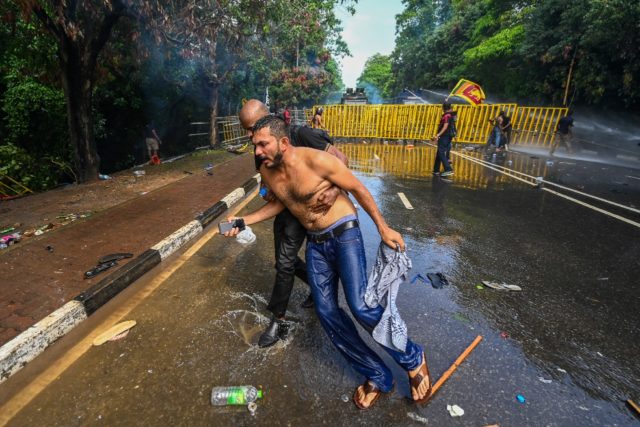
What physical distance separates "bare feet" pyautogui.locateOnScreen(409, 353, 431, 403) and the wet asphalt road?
7 cm

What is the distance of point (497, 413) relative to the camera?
7.06 ft

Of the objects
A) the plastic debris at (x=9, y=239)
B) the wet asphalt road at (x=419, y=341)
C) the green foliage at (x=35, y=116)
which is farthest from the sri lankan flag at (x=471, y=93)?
the plastic debris at (x=9, y=239)

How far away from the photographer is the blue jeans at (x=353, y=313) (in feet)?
7.15

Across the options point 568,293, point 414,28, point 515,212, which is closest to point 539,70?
point 515,212

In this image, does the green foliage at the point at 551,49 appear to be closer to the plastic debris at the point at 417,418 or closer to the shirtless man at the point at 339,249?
the shirtless man at the point at 339,249

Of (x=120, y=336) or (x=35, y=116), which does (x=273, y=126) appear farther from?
(x=35, y=116)

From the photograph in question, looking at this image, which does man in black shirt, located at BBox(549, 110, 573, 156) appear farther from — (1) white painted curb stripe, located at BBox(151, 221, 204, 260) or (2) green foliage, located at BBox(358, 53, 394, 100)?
(2) green foliage, located at BBox(358, 53, 394, 100)

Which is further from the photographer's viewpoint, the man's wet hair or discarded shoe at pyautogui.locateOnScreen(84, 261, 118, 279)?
discarded shoe at pyautogui.locateOnScreen(84, 261, 118, 279)

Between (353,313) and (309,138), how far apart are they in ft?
4.64

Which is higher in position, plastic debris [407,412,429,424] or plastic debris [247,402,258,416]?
plastic debris [407,412,429,424]

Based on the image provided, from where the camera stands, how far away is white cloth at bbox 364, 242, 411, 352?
210 centimetres

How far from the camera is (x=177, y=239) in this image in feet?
15.6

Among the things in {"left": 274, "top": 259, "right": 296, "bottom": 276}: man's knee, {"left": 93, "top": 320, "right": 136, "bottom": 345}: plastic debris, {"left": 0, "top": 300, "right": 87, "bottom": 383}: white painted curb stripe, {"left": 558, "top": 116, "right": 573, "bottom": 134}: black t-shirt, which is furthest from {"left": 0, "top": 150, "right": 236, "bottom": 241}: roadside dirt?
{"left": 558, "top": 116, "right": 573, "bottom": 134}: black t-shirt

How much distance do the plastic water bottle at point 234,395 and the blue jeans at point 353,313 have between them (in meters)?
0.62
